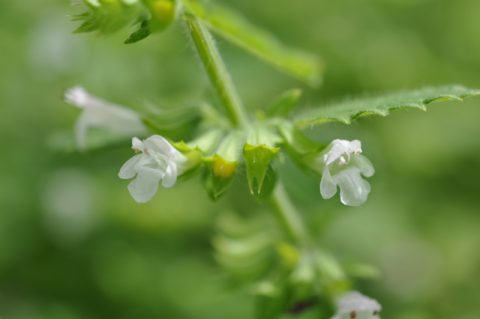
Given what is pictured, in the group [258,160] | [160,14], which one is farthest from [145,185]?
[160,14]

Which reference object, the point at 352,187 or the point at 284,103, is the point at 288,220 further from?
the point at 352,187

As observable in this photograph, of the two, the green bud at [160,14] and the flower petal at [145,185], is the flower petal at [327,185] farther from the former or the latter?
the green bud at [160,14]

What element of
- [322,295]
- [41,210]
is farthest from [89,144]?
[41,210]

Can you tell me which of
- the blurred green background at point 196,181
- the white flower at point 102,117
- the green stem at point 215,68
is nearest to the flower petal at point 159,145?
the green stem at point 215,68

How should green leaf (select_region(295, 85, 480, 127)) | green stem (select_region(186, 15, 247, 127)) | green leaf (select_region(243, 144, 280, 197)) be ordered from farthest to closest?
1. green stem (select_region(186, 15, 247, 127))
2. green leaf (select_region(243, 144, 280, 197))
3. green leaf (select_region(295, 85, 480, 127))

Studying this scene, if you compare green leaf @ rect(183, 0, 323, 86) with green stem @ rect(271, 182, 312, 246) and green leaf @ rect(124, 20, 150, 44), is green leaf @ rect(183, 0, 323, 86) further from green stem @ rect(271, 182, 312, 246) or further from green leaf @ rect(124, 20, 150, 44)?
green stem @ rect(271, 182, 312, 246)

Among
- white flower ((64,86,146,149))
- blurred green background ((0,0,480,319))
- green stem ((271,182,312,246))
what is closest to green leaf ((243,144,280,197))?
green stem ((271,182,312,246))

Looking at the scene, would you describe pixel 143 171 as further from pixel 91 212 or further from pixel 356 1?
pixel 356 1
